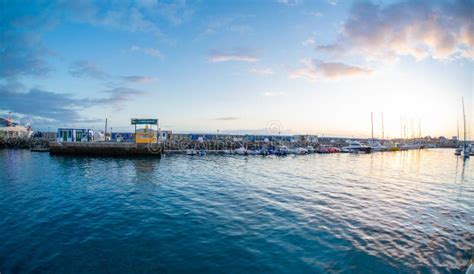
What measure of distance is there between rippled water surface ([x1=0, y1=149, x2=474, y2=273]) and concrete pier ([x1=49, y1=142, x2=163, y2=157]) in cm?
2688

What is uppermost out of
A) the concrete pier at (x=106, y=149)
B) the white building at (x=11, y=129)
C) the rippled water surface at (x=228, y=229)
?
the white building at (x=11, y=129)

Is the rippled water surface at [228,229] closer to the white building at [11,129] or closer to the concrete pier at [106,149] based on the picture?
the concrete pier at [106,149]

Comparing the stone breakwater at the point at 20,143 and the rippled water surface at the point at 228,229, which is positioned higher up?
the stone breakwater at the point at 20,143

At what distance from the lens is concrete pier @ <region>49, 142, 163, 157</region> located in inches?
1912

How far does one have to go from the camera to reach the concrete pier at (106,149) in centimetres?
4856

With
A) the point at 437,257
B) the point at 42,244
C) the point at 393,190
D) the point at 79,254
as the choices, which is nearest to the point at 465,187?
the point at 393,190

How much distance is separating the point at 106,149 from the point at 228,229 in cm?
4614

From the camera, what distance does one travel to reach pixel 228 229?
38.9ft

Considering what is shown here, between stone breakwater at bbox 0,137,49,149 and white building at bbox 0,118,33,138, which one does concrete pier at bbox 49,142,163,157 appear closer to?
stone breakwater at bbox 0,137,49,149

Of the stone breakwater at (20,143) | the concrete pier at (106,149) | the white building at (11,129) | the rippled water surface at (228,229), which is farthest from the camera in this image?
the white building at (11,129)

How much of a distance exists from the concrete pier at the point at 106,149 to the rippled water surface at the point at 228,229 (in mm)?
26882

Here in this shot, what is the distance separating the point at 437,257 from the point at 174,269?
10.8m

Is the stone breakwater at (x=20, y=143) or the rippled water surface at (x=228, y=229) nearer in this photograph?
the rippled water surface at (x=228, y=229)

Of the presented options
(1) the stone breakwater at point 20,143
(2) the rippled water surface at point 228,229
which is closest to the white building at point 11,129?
(1) the stone breakwater at point 20,143
